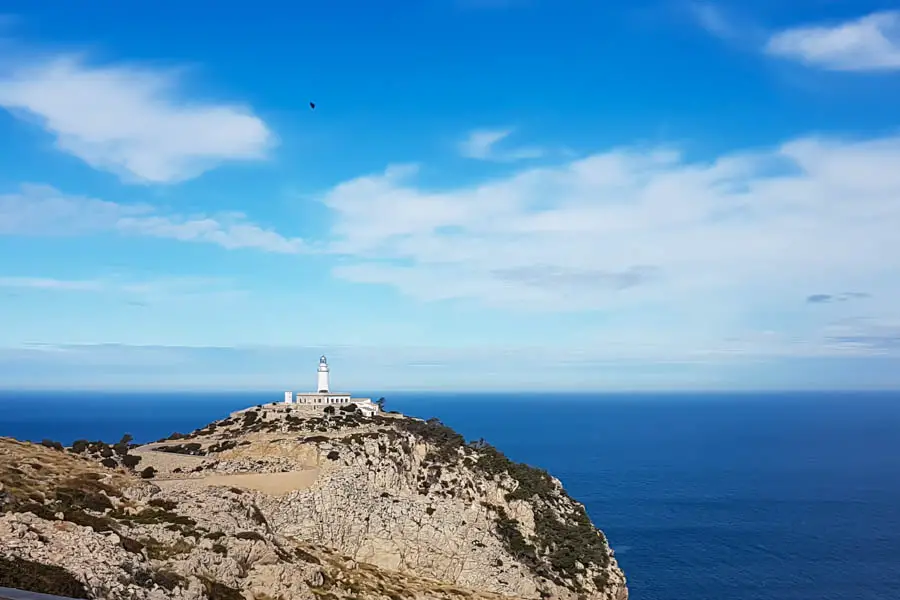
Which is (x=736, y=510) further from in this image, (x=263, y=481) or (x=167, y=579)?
(x=167, y=579)

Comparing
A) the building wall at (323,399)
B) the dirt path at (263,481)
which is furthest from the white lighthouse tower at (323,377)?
the dirt path at (263,481)

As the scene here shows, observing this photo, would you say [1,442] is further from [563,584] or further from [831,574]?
[831,574]

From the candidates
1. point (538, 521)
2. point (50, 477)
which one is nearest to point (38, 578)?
point (50, 477)

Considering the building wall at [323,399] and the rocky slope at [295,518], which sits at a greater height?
the building wall at [323,399]

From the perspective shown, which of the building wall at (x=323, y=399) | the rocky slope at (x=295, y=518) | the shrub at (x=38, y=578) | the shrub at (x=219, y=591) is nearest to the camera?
the shrub at (x=38, y=578)

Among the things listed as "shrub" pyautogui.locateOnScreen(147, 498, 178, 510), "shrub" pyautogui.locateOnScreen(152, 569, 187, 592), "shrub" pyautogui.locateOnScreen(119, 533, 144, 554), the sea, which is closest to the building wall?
the sea

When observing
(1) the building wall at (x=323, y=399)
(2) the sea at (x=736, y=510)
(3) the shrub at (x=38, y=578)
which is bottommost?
(2) the sea at (x=736, y=510)

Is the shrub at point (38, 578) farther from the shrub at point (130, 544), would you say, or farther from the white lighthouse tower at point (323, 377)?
the white lighthouse tower at point (323, 377)

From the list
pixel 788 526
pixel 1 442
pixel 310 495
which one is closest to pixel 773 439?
pixel 788 526
